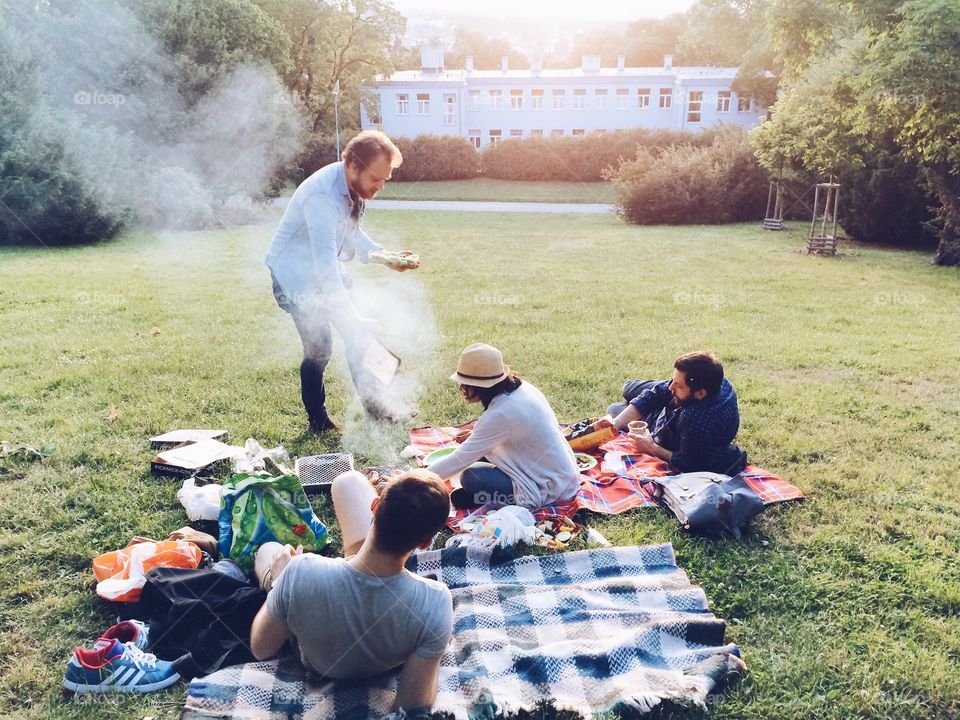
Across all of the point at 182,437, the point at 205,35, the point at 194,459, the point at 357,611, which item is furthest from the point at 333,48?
the point at 357,611

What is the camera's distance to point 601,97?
4519 cm

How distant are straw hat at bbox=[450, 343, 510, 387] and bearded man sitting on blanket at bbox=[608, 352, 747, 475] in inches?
51.5

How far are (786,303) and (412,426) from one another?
→ 21.4ft

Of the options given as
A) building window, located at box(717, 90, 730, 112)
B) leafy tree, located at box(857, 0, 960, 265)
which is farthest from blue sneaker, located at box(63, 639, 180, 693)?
building window, located at box(717, 90, 730, 112)

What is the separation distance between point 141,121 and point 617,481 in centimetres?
1774

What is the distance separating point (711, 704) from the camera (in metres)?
2.96

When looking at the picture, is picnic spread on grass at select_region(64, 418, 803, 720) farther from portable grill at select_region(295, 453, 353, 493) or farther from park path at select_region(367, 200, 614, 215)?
park path at select_region(367, 200, 614, 215)

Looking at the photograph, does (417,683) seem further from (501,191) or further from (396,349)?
(501,191)

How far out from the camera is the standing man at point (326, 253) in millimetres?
4910

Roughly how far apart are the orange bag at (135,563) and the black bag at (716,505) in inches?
104

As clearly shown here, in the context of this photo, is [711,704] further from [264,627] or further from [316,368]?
[316,368]

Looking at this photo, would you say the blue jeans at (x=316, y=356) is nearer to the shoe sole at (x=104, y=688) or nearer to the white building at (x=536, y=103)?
the shoe sole at (x=104, y=688)

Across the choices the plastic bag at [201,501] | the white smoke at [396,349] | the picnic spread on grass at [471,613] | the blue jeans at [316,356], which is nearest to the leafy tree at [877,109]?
the white smoke at [396,349]

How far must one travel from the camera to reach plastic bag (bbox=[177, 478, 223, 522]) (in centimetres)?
418
